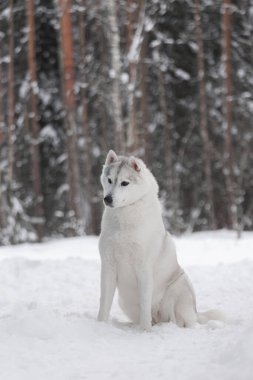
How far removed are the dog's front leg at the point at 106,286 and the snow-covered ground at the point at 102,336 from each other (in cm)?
16

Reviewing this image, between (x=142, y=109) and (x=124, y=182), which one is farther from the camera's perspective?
(x=142, y=109)

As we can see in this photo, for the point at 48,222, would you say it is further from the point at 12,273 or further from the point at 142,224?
the point at 142,224

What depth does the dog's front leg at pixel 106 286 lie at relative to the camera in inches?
206

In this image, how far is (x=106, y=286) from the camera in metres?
5.25

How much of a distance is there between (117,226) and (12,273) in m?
3.34

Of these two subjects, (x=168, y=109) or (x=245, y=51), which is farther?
(x=168, y=109)

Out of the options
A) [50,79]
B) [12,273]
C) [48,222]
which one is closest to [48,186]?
[48,222]

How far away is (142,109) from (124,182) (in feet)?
41.1

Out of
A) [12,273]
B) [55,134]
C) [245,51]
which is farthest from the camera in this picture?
[55,134]

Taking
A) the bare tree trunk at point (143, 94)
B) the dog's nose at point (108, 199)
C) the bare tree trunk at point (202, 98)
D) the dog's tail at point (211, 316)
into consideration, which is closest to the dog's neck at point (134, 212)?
the dog's nose at point (108, 199)

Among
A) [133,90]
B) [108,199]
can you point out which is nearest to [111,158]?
[108,199]

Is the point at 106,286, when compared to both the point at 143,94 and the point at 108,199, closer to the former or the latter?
the point at 108,199

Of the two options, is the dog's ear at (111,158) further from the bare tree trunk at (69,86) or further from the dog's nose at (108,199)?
the bare tree trunk at (69,86)

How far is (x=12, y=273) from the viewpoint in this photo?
8.10m
